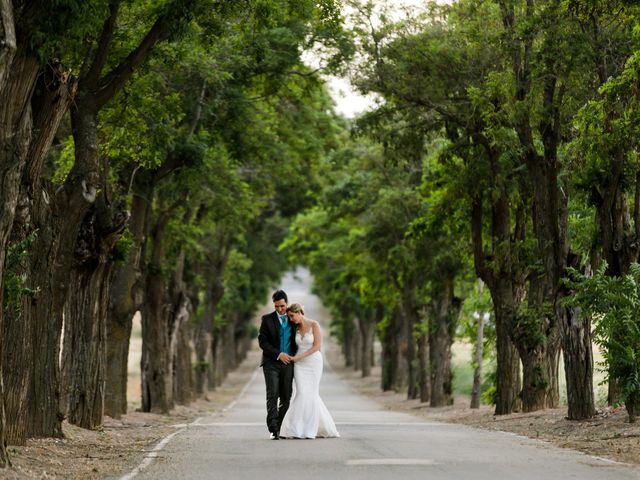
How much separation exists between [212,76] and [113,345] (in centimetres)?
666

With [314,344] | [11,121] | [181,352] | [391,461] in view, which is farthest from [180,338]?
[11,121]

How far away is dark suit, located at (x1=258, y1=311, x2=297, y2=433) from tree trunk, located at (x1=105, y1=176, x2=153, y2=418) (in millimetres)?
8223

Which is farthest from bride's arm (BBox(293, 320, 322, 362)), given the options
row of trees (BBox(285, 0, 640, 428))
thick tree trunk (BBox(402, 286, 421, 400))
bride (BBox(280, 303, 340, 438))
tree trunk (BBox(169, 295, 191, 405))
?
thick tree trunk (BBox(402, 286, 421, 400))

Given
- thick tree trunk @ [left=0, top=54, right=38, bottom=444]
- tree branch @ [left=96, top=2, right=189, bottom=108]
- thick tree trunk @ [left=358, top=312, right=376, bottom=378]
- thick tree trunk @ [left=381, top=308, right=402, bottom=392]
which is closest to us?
thick tree trunk @ [left=0, top=54, right=38, bottom=444]

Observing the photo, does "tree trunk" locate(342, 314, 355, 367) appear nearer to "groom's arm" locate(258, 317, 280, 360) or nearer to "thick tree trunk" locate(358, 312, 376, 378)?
"thick tree trunk" locate(358, 312, 376, 378)

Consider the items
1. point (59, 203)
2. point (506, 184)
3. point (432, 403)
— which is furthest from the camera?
point (432, 403)

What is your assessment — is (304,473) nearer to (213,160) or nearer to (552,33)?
(552,33)

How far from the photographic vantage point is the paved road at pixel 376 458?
12.1 meters

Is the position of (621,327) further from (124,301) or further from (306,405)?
(124,301)

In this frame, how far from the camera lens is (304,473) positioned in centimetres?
1219

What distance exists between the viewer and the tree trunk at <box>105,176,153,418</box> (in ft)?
85.5

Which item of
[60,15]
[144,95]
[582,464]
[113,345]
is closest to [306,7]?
[144,95]

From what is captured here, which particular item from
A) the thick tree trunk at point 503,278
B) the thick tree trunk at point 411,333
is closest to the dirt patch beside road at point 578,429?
the thick tree trunk at point 503,278

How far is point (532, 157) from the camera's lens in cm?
2236
